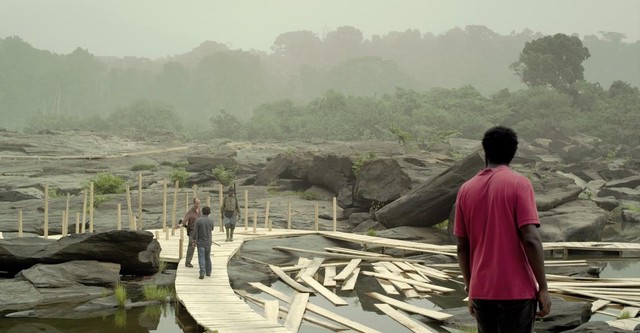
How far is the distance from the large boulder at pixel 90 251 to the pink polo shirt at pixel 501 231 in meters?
13.4

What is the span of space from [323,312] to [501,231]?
913 centimetres

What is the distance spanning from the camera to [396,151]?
185 ft

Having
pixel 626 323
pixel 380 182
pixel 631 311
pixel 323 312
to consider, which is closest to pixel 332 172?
pixel 380 182

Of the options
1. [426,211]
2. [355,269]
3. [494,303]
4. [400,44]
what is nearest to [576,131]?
[426,211]

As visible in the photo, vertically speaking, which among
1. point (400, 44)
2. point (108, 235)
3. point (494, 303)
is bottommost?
point (108, 235)

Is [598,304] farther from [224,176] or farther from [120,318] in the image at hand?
[224,176]

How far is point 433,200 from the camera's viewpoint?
83.3ft

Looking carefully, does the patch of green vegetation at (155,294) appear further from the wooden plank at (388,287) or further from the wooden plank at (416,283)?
the wooden plank at (416,283)

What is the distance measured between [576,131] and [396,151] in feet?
72.8

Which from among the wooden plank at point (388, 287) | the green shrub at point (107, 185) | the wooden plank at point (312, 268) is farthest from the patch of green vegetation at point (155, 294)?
the green shrub at point (107, 185)

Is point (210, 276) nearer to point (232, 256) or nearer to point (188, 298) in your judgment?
point (188, 298)

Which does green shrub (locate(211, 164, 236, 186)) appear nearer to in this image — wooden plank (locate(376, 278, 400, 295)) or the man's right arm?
wooden plank (locate(376, 278, 400, 295))

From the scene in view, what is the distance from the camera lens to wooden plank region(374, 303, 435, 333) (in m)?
12.5

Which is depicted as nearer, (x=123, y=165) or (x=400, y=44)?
(x=123, y=165)
